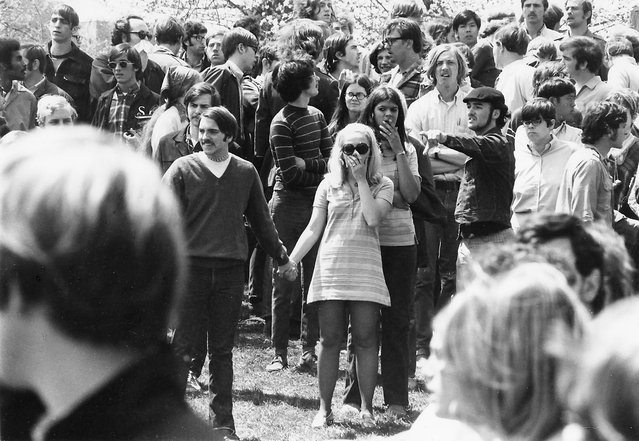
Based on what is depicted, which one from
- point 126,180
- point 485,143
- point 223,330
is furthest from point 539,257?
point 485,143

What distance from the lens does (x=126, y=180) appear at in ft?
5.33

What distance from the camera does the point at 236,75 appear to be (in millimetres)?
9867

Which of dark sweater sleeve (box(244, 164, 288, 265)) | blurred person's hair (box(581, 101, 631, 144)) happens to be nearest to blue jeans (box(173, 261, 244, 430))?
dark sweater sleeve (box(244, 164, 288, 265))

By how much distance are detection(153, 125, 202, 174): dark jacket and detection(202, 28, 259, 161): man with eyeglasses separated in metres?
1.00

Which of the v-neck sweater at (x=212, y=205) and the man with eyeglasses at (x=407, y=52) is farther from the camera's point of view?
the man with eyeglasses at (x=407, y=52)

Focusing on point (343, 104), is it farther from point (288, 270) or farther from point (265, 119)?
point (288, 270)

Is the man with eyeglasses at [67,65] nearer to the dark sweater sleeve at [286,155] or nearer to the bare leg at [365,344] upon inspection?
the dark sweater sleeve at [286,155]

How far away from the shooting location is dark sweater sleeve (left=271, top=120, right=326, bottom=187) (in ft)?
27.7

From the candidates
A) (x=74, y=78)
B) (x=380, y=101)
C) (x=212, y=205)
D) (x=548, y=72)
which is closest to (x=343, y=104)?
(x=380, y=101)

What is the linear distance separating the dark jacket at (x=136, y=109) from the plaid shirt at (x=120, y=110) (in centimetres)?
3

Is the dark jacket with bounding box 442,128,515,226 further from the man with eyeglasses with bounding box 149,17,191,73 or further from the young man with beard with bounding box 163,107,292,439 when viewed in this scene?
the man with eyeglasses with bounding box 149,17,191,73

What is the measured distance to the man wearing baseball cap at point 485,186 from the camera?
26.0 feet

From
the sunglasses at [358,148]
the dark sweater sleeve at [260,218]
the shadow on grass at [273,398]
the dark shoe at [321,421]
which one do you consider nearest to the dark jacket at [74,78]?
the shadow on grass at [273,398]

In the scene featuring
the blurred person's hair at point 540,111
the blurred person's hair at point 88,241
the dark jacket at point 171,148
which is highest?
the blurred person's hair at point 540,111
